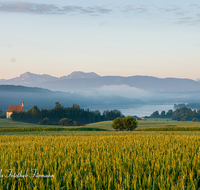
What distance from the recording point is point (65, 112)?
505 ft

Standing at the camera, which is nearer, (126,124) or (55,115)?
(126,124)

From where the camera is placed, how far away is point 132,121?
212 ft

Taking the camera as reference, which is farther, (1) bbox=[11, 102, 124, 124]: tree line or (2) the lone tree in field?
(1) bbox=[11, 102, 124, 124]: tree line

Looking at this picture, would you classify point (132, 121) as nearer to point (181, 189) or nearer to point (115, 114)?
point (181, 189)

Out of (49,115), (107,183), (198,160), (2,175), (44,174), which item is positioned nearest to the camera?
(107,183)

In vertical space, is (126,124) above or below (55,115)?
above

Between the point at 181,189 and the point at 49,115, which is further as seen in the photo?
the point at 49,115

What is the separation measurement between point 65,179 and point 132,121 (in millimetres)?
56194

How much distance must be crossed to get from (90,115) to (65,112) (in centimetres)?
1873

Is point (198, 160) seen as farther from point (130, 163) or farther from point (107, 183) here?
point (107, 183)

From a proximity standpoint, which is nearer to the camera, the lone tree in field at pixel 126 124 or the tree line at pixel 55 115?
the lone tree in field at pixel 126 124

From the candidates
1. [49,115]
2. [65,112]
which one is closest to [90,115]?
[65,112]

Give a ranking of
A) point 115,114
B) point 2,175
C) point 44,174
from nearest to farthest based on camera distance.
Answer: point 2,175 → point 44,174 → point 115,114

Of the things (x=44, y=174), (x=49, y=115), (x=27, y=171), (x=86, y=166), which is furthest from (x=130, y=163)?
(x=49, y=115)
